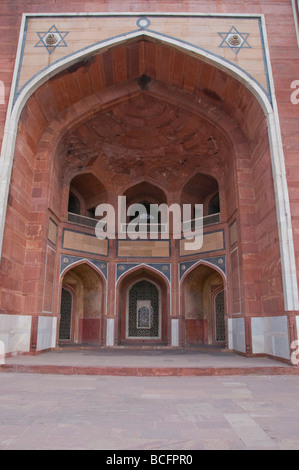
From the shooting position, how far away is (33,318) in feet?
27.7

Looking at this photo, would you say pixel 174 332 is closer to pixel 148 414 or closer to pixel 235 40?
pixel 148 414

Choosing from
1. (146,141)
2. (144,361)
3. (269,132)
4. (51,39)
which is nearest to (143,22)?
(51,39)

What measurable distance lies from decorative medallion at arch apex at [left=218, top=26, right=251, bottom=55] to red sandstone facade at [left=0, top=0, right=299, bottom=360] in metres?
0.03

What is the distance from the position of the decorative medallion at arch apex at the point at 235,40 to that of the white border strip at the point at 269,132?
481 mm

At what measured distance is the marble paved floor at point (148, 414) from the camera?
2533mm

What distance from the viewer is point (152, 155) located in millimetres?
12602

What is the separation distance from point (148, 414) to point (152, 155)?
34.2 feet

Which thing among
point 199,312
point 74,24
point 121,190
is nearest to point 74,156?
point 121,190

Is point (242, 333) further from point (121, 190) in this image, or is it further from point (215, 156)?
point (121, 190)

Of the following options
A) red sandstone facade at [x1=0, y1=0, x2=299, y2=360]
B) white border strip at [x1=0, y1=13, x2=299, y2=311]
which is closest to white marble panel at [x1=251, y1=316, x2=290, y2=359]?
red sandstone facade at [x1=0, y1=0, x2=299, y2=360]

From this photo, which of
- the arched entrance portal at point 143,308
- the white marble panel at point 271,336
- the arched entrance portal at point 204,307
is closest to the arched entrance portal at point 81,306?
the arched entrance portal at point 143,308

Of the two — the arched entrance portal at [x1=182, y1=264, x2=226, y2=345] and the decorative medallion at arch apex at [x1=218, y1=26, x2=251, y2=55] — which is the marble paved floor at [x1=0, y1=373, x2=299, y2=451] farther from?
the decorative medallion at arch apex at [x1=218, y1=26, x2=251, y2=55]

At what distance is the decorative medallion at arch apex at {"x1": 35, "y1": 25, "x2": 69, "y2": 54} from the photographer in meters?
8.97

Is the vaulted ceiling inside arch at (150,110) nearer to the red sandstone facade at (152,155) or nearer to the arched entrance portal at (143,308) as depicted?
the red sandstone facade at (152,155)
